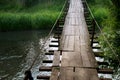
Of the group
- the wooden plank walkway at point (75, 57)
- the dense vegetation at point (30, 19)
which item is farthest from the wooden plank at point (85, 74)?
the dense vegetation at point (30, 19)

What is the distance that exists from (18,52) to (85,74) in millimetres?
21264

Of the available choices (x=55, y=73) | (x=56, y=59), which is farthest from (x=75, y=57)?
(x=55, y=73)

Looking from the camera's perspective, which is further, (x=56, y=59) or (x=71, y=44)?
(x=71, y=44)

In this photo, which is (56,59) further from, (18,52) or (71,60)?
(18,52)

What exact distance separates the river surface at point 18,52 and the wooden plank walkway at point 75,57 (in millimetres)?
9691

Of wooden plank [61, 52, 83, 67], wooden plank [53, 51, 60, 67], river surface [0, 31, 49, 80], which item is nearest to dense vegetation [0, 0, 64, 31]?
river surface [0, 31, 49, 80]

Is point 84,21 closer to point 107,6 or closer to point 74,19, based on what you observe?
point 74,19

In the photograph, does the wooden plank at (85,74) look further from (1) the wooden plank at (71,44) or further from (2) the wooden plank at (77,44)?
(1) the wooden plank at (71,44)

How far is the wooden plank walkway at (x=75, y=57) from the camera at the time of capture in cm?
796

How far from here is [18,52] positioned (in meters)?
28.5

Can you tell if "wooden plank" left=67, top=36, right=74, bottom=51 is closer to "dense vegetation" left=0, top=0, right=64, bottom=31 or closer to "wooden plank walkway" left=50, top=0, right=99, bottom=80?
"wooden plank walkway" left=50, top=0, right=99, bottom=80

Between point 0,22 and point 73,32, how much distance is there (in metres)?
22.0

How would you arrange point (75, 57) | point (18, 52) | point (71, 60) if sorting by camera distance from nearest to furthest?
point (71, 60) < point (75, 57) < point (18, 52)

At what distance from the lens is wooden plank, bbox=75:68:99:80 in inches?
306
